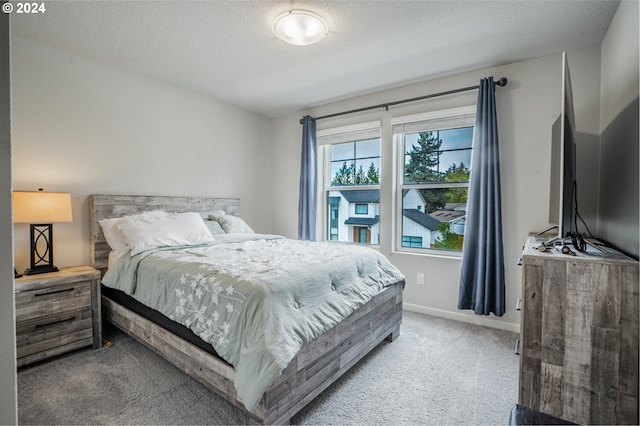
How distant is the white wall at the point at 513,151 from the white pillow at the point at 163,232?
204cm

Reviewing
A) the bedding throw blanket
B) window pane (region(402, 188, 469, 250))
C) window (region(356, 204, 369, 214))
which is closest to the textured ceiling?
window pane (region(402, 188, 469, 250))

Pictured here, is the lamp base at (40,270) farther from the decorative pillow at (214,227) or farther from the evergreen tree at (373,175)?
the evergreen tree at (373,175)

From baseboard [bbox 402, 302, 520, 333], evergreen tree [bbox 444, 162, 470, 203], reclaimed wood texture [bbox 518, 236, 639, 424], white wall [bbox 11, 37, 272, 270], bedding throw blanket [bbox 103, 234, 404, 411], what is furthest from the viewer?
evergreen tree [bbox 444, 162, 470, 203]

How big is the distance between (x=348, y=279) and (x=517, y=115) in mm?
2258

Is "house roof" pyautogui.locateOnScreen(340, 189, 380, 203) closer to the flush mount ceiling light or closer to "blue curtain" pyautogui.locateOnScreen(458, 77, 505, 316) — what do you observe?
"blue curtain" pyautogui.locateOnScreen(458, 77, 505, 316)

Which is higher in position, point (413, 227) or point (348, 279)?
point (413, 227)

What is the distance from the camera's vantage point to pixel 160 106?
3229 mm

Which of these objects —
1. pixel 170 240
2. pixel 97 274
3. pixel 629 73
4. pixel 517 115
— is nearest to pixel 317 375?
pixel 170 240

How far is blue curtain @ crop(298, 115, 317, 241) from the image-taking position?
3.98 m

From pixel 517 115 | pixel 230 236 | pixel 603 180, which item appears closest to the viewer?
pixel 603 180

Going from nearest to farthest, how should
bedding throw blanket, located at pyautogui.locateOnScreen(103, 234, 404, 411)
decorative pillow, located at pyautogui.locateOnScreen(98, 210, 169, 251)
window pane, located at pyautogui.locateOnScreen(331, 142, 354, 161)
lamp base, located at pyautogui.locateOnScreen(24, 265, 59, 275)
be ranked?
bedding throw blanket, located at pyautogui.locateOnScreen(103, 234, 404, 411), lamp base, located at pyautogui.locateOnScreen(24, 265, 59, 275), decorative pillow, located at pyautogui.locateOnScreen(98, 210, 169, 251), window pane, located at pyautogui.locateOnScreen(331, 142, 354, 161)

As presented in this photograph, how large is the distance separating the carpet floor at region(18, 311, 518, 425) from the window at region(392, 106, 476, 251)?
122 cm

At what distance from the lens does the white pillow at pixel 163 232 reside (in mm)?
2441

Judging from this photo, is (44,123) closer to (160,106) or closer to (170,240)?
(160,106)
